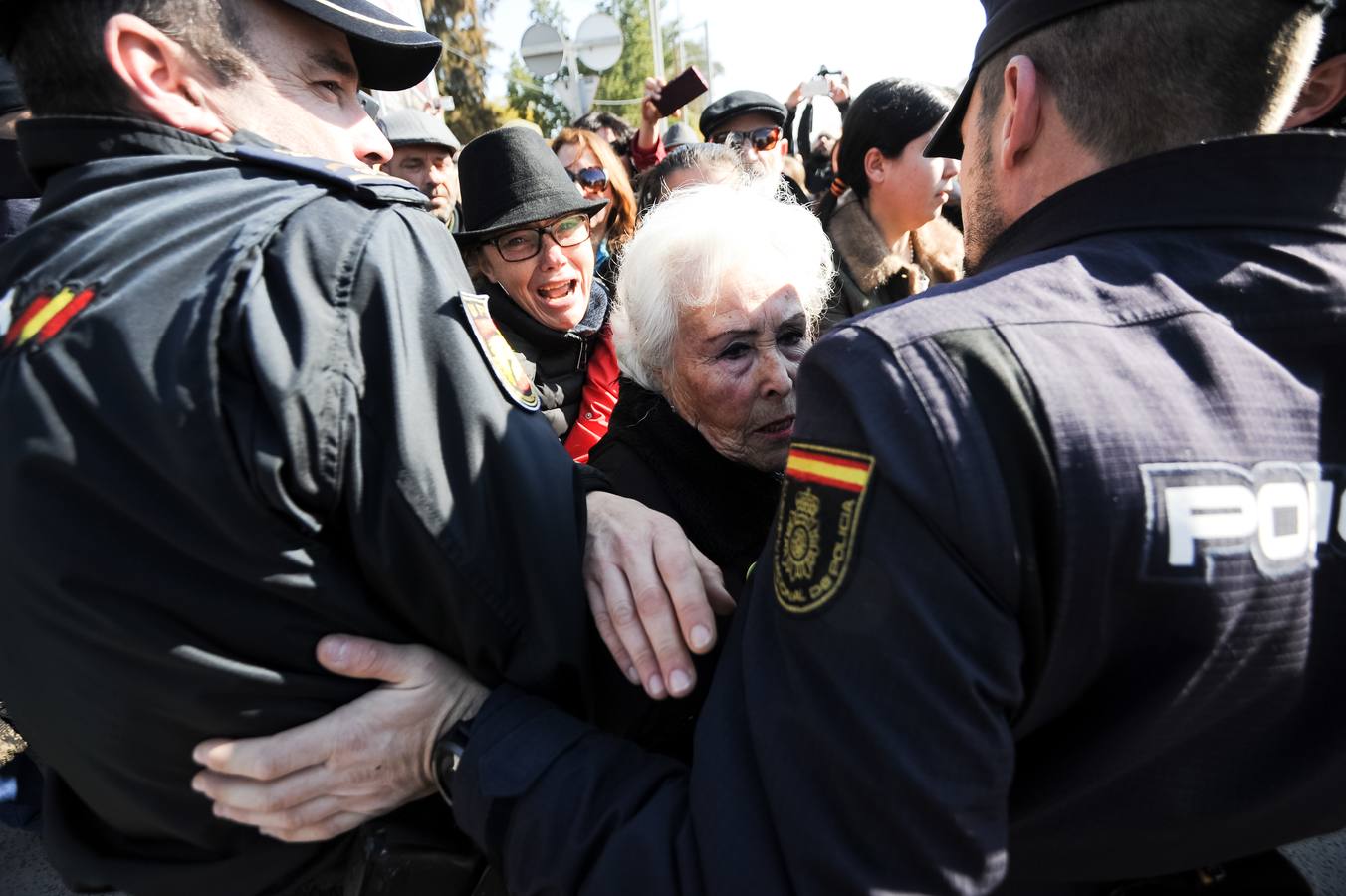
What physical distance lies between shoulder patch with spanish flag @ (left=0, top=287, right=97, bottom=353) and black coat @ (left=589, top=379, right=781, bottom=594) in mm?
1081

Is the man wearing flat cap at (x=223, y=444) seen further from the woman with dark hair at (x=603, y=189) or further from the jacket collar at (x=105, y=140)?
the woman with dark hair at (x=603, y=189)

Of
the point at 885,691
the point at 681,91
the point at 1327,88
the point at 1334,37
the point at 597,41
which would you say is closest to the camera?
the point at 885,691

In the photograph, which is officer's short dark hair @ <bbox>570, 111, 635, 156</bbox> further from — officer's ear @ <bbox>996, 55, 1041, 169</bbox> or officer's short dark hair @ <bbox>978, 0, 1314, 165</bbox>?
officer's short dark hair @ <bbox>978, 0, 1314, 165</bbox>

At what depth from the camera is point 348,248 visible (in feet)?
3.30

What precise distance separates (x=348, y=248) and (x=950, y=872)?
0.97m

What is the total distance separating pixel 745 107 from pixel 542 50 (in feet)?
19.8

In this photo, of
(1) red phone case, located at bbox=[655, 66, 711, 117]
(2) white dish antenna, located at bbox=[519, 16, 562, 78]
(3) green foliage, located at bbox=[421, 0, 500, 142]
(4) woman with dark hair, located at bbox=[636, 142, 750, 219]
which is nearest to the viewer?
(4) woman with dark hair, located at bbox=[636, 142, 750, 219]

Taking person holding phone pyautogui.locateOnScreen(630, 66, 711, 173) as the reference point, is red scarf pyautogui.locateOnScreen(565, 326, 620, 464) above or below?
below

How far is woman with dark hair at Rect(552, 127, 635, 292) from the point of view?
4.37 meters

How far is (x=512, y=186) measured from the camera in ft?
10.8

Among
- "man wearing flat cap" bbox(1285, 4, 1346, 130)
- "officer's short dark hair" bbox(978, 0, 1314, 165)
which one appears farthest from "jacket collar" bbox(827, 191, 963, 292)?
"officer's short dark hair" bbox(978, 0, 1314, 165)

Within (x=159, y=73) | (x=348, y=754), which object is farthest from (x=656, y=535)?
(x=159, y=73)

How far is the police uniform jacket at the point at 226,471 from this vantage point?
929 millimetres

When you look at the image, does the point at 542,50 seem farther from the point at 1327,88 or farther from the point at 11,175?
the point at 1327,88
